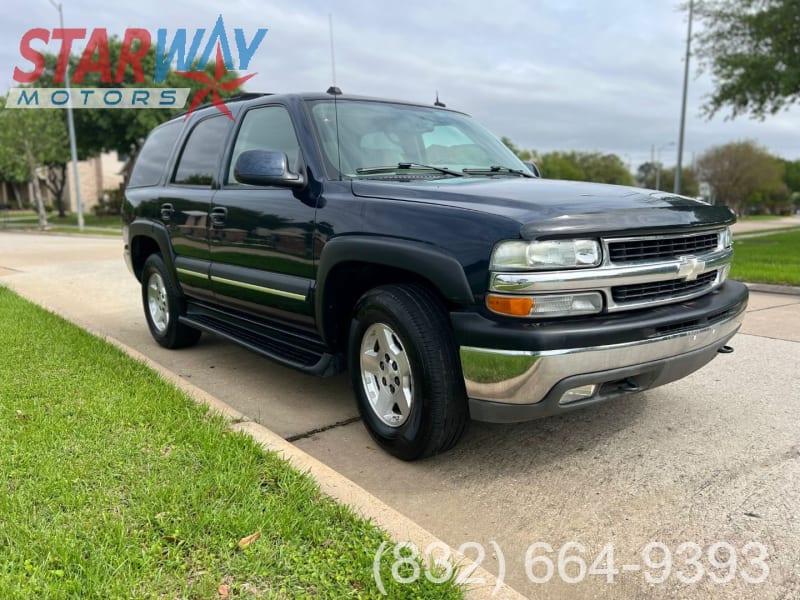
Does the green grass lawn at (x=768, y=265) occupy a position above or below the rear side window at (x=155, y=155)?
below

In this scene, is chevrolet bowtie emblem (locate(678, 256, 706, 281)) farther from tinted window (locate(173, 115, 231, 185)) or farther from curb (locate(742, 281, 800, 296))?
curb (locate(742, 281, 800, 296))

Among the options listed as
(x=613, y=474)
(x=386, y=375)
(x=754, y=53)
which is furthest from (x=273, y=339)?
(x=754, y=53)

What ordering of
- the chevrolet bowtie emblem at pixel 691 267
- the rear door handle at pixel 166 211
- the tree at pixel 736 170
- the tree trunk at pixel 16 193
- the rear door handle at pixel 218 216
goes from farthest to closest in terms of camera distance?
the tree trunk at pixel 16 193 → the tree at pixel 736 170 → the rear door handle at pixel 166 211 → the rear door handle at pixel 218 216 → the chevrolet bowtie emblem at pixel 691 267

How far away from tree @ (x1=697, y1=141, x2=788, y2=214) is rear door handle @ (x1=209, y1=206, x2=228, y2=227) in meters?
54.1

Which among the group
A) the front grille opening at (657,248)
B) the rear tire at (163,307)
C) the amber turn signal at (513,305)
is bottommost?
the rear tire at (163,307)

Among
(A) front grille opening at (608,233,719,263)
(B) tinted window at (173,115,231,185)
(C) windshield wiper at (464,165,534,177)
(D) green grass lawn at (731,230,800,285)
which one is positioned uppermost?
(B) tinted window at (173,115,231,185)

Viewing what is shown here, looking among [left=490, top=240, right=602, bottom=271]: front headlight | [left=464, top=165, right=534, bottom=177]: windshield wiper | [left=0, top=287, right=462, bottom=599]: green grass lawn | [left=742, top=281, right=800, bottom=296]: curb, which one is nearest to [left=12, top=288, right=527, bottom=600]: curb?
[left=0, top=287, right=462, bottom=599]: green grass lawn

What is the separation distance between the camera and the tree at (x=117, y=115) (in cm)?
3052

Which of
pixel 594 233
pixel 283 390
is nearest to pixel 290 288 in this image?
pixel 283 390

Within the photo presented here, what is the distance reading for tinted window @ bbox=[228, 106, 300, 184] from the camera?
3.94m

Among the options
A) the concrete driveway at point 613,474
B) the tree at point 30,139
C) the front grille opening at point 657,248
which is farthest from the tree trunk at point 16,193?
the front grille opening at point 657,248

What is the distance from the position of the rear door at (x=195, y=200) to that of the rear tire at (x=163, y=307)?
0.80 feet

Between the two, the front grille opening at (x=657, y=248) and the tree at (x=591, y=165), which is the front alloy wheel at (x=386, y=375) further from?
the tree at (x=591, y=165)

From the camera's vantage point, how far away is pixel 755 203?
225 feet
